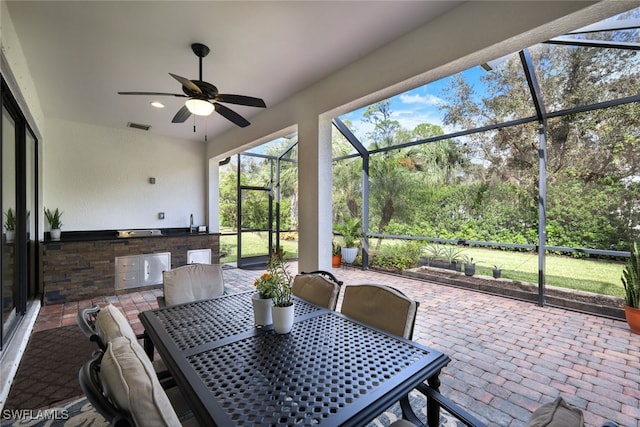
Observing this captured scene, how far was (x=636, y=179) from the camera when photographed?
12.2 ft

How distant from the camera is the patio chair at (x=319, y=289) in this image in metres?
2.10

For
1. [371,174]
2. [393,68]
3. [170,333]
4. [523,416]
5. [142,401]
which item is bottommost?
[523,416]

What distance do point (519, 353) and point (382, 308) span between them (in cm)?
207

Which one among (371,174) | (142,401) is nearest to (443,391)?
(142,401)

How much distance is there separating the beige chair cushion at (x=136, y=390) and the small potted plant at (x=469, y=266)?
18.2 ft

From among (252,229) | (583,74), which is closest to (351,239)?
(252,229)

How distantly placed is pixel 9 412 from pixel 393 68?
13.3 ft

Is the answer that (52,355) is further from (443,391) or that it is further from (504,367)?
(504,367)

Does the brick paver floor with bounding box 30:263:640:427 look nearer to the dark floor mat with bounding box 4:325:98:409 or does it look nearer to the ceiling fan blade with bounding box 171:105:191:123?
the dark floor mat with bounding box 4:325:98:409

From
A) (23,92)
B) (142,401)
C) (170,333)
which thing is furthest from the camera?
(23,92)

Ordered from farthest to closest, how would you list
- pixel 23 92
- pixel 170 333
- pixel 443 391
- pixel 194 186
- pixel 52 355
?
pixel 194 186, pixel 23 92, pixel 52 355, pixel 443 391, pixel 170 333

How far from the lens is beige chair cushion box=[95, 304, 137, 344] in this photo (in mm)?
1217

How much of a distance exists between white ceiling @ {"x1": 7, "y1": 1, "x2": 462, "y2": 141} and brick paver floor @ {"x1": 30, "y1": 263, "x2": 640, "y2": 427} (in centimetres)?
303

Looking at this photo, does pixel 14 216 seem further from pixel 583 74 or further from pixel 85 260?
pixel 583 74
